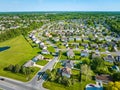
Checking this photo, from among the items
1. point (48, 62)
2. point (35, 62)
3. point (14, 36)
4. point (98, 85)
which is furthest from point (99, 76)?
point (14, 36)

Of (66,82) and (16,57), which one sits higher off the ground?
(66,82)

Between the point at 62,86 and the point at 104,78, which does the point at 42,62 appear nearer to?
the point at 62,86

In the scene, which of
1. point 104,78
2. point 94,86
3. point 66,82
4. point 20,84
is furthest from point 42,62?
point 104,78

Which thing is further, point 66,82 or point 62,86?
point 66,82

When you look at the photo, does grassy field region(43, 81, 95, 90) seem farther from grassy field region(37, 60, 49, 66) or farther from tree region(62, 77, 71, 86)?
grassy field region(37, 60, 49, 66)

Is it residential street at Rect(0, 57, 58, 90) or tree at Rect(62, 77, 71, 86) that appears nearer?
residential street at Rect(0, 57, 58, 90)

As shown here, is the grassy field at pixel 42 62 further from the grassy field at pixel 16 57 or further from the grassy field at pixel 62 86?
the grassy field at pixel 62 86

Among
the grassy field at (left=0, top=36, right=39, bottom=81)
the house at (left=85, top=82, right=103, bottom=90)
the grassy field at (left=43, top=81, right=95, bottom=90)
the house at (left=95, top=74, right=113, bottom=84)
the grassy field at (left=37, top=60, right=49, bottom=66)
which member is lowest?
the grassy field at (left=0, top=36, right=39, bottom=81)

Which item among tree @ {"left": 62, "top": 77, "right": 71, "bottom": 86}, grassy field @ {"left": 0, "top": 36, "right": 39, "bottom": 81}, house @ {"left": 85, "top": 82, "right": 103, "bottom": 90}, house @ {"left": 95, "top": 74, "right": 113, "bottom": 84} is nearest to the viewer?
house @ {"left": 85, "top": 82, "right": 103, "bottom": 90}

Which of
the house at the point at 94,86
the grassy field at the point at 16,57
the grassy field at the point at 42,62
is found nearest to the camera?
the house at the point at 94,86

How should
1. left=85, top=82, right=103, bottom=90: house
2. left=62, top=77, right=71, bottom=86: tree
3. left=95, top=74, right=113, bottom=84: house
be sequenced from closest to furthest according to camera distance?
left=85, top=82, right=103, bottom=90: house → left=62, top=77, right=71, bottom=86: tree → left=95, top=74, right=113, bottom=84: house

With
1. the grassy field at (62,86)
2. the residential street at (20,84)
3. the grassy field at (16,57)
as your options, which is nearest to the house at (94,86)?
the grassy field at (62,86)

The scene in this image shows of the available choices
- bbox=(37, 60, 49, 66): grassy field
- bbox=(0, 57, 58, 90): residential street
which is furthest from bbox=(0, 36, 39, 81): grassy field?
bbox=(37, 60, 49, 66): grassy field
